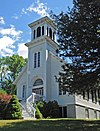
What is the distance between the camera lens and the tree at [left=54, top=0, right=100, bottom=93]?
57.4 ft

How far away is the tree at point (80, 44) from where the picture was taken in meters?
17.5

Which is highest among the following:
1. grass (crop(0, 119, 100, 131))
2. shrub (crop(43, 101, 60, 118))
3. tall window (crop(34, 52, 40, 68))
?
tall window (crop(34, 52, 40, 68))

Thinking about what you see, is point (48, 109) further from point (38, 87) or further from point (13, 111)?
point (13, 111)

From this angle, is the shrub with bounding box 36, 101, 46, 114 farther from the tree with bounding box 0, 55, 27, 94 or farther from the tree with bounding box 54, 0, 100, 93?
the tree with bounding box 0, 55, 27, 94

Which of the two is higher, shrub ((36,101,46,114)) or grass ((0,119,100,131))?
shrub ((36,101,46,114))

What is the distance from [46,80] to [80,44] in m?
14.7

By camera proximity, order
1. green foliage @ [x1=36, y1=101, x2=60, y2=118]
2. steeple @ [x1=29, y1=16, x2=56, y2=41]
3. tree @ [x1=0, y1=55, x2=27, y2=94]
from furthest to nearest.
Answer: tree @ [x1=0, y1=55, x2=27, y2=94] < steeple @ [x1=29, y1=16, x2=56, y2=41] < green foliage @ [x1=36, y1=101, x2=60, y2=118]

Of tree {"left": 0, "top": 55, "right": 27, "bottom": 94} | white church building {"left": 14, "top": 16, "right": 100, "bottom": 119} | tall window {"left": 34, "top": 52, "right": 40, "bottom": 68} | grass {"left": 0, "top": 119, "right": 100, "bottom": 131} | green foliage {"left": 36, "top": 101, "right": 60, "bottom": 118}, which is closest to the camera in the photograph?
grass {"left": 0, "top": 119, "right": 100, "bottom": 131}

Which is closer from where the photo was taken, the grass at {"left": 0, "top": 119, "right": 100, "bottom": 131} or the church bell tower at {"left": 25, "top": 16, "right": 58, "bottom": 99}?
the grass at {"left": 0, "top": 119, "right": 100, "bottom": 131}

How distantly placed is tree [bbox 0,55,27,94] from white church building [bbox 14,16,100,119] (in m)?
21.2

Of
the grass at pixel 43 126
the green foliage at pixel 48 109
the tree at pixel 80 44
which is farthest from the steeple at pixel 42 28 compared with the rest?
the grass at pixel 43 126

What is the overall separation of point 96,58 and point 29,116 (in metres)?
9.42

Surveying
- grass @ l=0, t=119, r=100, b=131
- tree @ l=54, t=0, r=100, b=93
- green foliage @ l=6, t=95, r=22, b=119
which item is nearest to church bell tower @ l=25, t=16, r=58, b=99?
green foliage @ l=6, t=95, r=22, b=119

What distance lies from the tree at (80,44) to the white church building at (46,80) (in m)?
10.1
